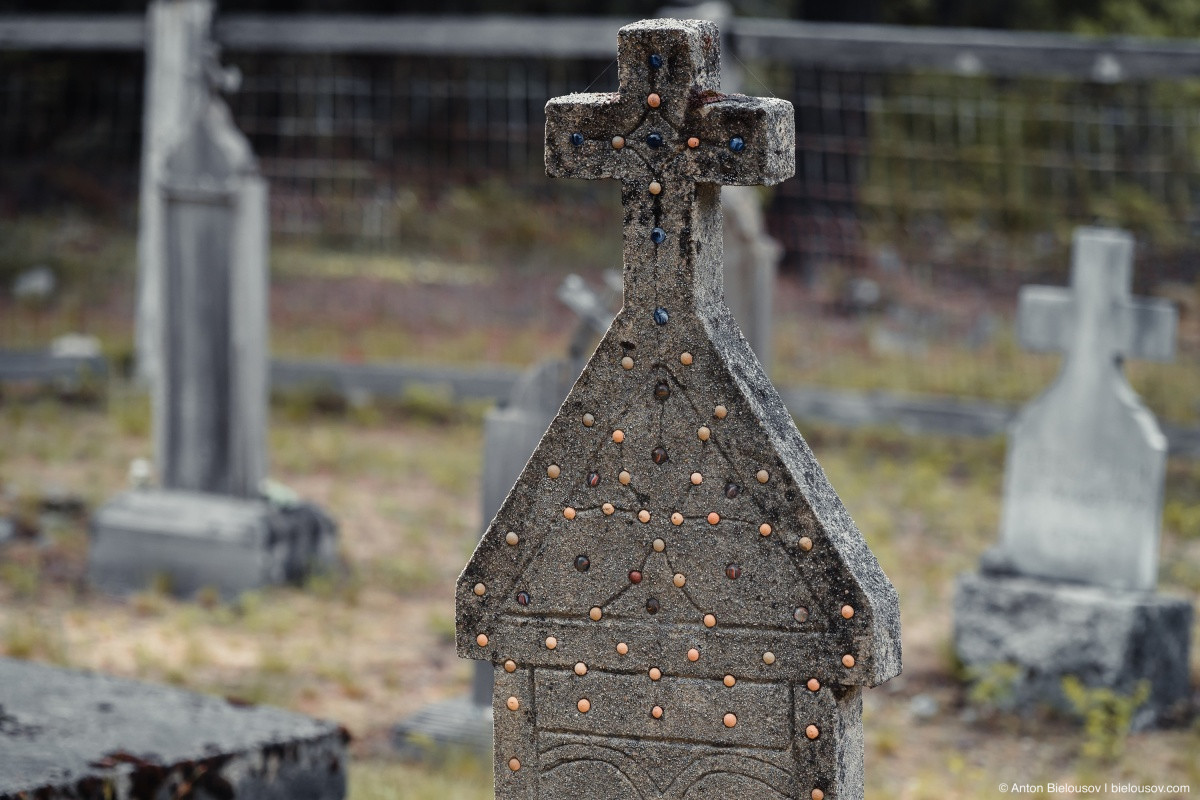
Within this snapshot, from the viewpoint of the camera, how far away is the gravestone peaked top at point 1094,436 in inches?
207

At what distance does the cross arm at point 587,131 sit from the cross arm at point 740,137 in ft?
0.40

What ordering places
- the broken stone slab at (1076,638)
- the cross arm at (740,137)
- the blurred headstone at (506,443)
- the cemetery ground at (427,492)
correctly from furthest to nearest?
the broken stone slab at (1076,638) < the cemetery ground at (427,492) < the blurred headstone at (506,443) < the cross arm at (740,137)

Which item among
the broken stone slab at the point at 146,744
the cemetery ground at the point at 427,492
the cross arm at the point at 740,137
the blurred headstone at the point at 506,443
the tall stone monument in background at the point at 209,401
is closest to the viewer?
the cross arm at the point at 740,137

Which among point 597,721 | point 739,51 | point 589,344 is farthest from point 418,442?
point 597,721

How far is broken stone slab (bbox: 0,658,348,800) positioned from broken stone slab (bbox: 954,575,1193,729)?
105 inches

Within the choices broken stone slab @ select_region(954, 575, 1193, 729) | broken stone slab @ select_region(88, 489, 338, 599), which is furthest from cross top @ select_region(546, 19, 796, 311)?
broken stone slab @ select_region(88, 489, 338, 599)

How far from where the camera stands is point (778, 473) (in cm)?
235

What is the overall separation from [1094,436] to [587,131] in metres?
3.46

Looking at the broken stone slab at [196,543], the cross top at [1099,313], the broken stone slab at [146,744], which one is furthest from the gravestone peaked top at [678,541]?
the broken stone slab at [196,543]

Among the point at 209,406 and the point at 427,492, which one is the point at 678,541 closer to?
the point at 209,406

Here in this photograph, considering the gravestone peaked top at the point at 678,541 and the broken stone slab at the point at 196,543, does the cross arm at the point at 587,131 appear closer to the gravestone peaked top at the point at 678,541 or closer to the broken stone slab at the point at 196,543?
the gravestone peaked top at the point at 678,541

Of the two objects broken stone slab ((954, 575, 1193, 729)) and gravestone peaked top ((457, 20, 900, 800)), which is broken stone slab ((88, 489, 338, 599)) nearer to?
broken stone slab ((954, 575, 1193, 729))

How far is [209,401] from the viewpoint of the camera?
6.38m

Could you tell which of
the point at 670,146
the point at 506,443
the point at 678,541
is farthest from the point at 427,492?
the point at 670,146
